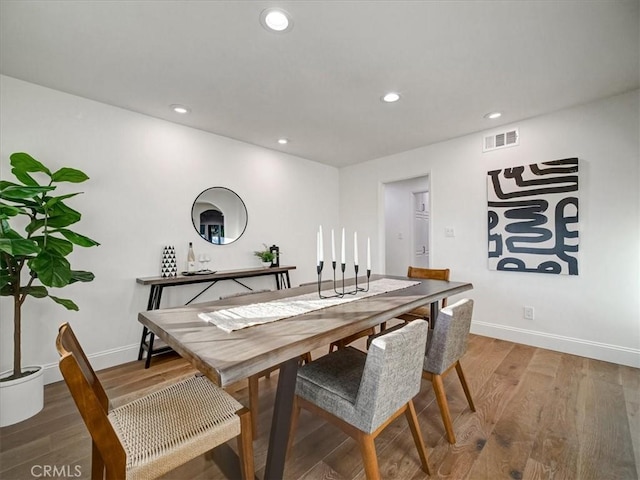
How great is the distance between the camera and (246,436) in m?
1.13

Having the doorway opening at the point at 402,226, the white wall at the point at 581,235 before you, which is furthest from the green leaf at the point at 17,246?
the doorway opening at the point at 402,226

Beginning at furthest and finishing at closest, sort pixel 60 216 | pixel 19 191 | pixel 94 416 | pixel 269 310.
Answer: pixel 60 216
pixel 19 191
pixel 269 310
pixel 94 416

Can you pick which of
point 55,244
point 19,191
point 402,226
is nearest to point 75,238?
point 55,244

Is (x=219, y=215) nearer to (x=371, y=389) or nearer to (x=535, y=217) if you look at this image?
(x=371, y=389)

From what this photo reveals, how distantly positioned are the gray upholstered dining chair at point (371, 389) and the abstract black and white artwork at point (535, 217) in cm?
241

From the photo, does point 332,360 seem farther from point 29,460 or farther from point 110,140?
point 110,140

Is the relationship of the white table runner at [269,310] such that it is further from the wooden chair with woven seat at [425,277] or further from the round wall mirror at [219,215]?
the round wall mirror at [219,215]

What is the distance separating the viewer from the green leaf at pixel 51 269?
173 centimetres

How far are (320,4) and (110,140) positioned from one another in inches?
87.8

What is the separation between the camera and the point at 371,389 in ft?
3.57

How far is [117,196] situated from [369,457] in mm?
2849

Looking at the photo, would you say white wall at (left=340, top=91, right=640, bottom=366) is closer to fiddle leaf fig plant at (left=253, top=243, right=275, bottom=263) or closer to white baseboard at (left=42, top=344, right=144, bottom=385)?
fiddle leaf fig plant at (left=253, top=243, right=275, bottom=263)

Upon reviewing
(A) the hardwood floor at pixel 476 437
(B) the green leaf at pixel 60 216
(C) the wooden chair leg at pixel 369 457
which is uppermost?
(B) the green leaf at pixel 60 216

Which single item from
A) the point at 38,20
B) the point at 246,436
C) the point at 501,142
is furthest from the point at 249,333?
the point at 501,142
